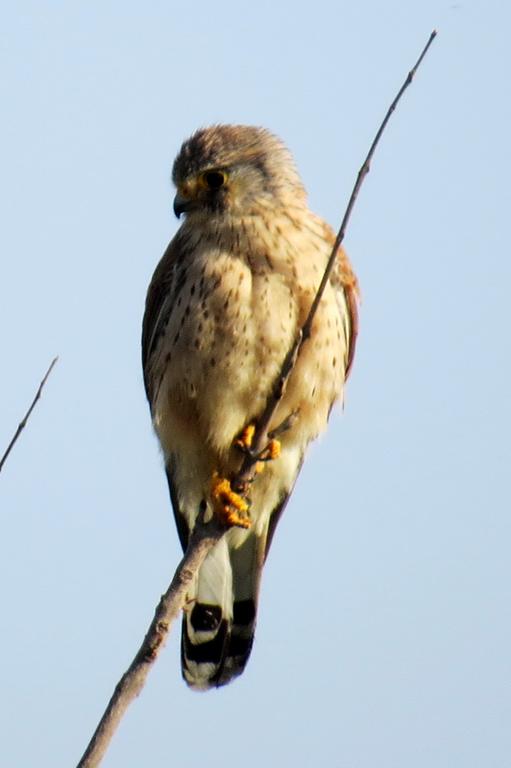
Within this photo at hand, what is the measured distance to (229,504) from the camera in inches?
168

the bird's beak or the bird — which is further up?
the bird's beak

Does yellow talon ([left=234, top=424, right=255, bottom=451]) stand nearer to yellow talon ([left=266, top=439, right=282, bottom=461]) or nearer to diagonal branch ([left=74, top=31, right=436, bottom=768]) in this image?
yellow talon ([left=266, top=439, right=282, bottom=461])

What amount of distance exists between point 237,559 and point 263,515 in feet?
0.69

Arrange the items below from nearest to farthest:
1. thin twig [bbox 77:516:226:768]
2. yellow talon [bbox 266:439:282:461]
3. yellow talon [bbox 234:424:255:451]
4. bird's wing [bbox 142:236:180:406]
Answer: thin twig [bbox 77:516:226:768] → yellow talon [bbox 266:439:282:461] → yellow talon [bbox 234:424:255:451] → bird's wing [bbox 142:236:180:406]

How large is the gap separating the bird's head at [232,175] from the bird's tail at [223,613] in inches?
46.7

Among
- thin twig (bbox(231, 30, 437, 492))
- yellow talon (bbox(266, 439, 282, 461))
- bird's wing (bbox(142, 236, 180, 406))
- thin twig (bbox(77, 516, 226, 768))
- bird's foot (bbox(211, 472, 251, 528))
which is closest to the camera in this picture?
thin twig (bbox(77, 516, 226, 768))

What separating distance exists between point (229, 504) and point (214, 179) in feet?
4.14

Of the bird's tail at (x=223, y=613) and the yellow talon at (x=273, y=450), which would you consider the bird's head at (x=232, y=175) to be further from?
the bird's tail at (x=223, y=613)

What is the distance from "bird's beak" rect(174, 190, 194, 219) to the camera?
15.9ft

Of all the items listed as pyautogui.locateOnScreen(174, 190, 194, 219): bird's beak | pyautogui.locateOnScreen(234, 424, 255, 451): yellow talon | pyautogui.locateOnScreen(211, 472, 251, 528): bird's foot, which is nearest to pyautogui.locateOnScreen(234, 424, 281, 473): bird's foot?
pyautogui.locateOnScreen(234, 424, 255, 451): yellow talon

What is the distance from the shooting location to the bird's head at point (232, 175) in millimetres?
4773

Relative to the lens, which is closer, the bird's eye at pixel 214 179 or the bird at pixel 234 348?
the bird at pixel 234 348

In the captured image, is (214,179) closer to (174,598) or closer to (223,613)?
(223,613)

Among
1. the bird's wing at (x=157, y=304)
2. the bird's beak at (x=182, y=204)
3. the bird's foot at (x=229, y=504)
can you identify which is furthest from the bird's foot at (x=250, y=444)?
the bird's beak at (x=182, y=204)
